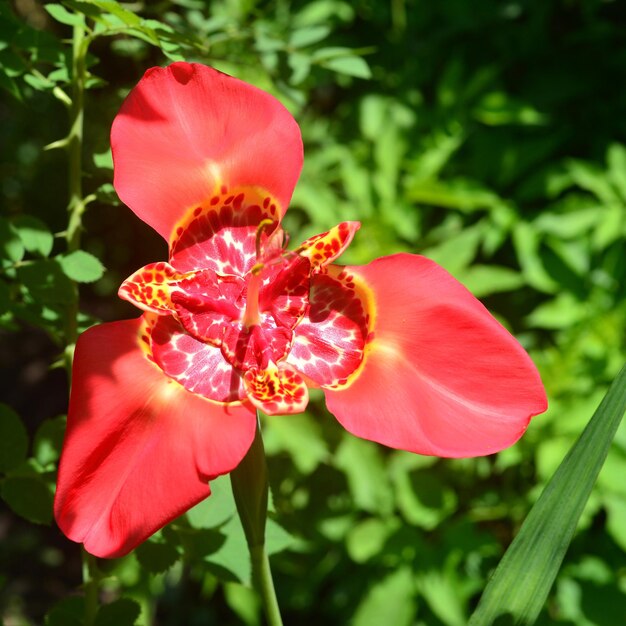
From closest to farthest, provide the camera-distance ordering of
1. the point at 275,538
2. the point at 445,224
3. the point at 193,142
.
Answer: the point at 193,142 → the point at 275,538 → the point at 445,224

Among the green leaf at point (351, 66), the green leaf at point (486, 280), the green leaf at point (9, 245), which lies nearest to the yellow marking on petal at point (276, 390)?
the green leaf at point (9, 245)

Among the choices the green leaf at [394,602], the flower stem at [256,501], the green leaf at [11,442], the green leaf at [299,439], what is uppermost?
the flower stem at [256,501]

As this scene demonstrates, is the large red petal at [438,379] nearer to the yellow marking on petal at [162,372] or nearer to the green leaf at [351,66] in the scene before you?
the yellow marking on petal at [162,372]

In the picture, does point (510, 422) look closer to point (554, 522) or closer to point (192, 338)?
point (554, 522)

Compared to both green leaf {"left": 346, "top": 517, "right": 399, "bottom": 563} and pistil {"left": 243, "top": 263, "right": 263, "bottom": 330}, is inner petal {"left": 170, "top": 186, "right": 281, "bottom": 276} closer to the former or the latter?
pistil {"left": 243, "top": 263, "right": 263, "bottom": 330}

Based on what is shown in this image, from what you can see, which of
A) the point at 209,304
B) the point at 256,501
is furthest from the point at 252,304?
the point at 256,501

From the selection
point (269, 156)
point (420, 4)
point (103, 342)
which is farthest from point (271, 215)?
point (420, 4)

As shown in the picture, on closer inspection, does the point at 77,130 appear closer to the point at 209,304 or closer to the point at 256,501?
the point at 209,304
